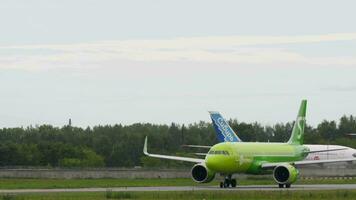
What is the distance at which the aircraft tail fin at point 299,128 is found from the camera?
90.3m

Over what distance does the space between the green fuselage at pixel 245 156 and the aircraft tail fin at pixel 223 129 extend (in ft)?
62.4

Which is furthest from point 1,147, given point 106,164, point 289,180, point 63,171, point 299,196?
point 299,196

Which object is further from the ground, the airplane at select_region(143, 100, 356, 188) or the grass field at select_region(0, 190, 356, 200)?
the airplane at select_region(143, 100, 356, 188)

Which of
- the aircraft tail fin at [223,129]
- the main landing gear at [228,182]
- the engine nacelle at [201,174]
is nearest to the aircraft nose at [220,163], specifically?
the main landing gear at [228,182]

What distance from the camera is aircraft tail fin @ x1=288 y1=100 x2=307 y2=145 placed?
90312 millimetres

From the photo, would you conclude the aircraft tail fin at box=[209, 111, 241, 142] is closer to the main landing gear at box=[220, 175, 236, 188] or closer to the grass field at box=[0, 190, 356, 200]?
the main landing gear at box=[220, 175, 236, 188]

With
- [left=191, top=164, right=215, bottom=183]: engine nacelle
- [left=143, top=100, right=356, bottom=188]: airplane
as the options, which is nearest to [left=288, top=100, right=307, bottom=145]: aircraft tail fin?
[left=143, top=100, right=356, bottom=188]: airplane

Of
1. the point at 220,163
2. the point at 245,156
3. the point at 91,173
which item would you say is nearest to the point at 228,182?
the point at 220,163

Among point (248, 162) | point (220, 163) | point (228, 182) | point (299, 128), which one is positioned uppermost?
point (299, 128)

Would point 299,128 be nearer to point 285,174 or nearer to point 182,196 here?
point 285,174

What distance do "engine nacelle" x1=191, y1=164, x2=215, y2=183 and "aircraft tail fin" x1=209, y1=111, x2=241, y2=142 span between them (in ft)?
82.3

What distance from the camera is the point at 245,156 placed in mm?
79500

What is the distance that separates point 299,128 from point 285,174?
14.0 m

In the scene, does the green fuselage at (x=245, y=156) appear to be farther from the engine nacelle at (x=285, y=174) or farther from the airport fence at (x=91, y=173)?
the airport fence at (x=91, y=173)
